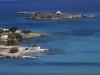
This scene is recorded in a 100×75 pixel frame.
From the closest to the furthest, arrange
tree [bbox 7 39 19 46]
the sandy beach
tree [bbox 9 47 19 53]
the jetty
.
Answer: the jetty < the sandy beach < tree [bbox 9 47 19 53] < tree [bbox 7 39 19 46]

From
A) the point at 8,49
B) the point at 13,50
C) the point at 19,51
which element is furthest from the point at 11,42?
the point at 13,50

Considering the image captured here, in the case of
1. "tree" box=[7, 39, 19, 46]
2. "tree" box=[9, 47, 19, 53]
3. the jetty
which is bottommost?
the jetty

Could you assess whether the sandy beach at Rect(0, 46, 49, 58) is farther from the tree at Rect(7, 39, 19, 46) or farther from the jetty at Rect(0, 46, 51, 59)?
the tree at Rect(7, 39, 19, 46)

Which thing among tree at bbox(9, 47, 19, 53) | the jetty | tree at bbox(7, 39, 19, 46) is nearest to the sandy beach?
the jetty

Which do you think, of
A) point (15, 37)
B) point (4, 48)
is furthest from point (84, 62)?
point (15, 37)

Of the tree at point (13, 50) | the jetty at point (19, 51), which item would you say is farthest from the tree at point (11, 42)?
the tree at point (13, 50)

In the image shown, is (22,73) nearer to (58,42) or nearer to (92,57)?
(92,57)

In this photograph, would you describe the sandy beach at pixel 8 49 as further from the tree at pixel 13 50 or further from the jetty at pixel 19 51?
the tree at pixel 13 50

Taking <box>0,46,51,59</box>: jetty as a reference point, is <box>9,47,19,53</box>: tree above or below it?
above

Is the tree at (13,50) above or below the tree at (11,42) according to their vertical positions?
below

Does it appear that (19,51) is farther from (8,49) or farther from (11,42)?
(11,42)

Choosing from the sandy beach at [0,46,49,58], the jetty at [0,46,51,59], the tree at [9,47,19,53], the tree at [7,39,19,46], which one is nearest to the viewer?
the jetty at [0,46,51,59]
